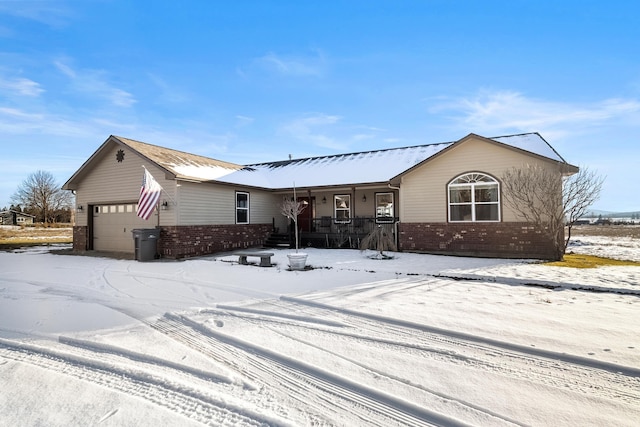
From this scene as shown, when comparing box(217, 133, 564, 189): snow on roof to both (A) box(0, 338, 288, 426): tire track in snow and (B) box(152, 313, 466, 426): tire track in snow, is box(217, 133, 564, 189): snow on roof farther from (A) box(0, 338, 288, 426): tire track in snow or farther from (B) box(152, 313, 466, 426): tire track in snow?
(B) box(152, 313, 466, 426): tire track in snow

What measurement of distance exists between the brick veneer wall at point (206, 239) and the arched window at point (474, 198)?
913 centimetres

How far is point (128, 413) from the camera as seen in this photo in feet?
7.99

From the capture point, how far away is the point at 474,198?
12.0 m

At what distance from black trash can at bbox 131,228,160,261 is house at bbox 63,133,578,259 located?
0.43 metres

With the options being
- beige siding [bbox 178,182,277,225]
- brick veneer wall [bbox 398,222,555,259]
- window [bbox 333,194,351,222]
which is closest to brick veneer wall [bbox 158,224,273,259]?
beige siding [bbox 178,182,277,225]

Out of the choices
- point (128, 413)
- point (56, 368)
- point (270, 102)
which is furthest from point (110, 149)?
point (128, 413)

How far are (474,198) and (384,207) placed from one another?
4782 mm

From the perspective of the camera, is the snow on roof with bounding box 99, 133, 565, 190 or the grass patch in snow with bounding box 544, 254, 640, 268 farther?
the snow on roof with bounding box 99, 133, 565, 190

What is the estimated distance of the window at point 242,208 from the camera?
15.3 meters

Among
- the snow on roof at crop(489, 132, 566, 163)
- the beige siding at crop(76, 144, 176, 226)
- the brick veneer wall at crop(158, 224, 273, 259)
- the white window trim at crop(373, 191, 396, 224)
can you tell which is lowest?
the brick veneer wall at crop(158, 224, 273, 259)

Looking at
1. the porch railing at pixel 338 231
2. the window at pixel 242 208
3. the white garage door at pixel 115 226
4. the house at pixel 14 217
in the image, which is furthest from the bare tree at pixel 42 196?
the porch railing at pixel 338 231

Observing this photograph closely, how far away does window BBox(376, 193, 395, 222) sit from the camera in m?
15.8

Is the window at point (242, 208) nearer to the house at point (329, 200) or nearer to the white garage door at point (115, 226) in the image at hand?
the house at point (329, 200)

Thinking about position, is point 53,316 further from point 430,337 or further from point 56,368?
point 430,337
